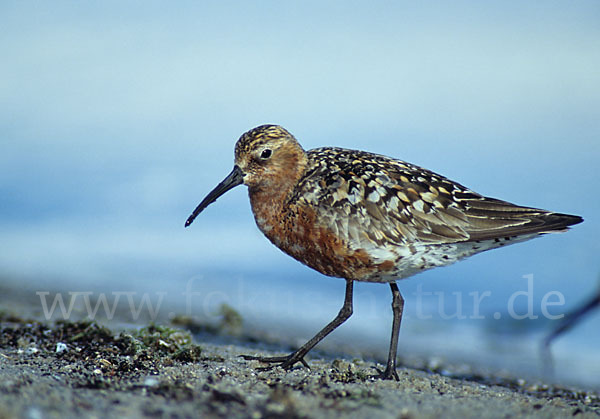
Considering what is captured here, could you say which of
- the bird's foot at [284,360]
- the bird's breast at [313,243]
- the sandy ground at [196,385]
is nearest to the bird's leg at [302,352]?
the bird's foot at [284,360]

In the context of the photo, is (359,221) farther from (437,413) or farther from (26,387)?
(26,387)

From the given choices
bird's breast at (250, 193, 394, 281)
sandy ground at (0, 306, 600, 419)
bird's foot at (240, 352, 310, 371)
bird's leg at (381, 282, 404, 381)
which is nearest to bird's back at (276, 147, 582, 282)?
bird's breast at (250, 193, 394, 281)

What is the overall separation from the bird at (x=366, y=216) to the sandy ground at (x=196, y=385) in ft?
1.89

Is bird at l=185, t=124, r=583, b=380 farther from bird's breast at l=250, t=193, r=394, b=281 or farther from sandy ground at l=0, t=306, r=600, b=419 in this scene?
sandy ground at l=0, t=306, r=600, b=419

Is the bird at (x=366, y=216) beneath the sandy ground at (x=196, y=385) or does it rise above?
above

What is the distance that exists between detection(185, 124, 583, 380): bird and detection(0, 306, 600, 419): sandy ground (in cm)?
58

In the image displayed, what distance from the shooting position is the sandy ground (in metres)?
3.61

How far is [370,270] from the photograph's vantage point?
547 cm

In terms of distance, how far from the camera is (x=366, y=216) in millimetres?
5469

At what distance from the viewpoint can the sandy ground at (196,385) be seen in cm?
361

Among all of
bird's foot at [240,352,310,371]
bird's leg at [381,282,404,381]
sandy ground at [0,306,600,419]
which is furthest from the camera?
bird's foot at [240,352,310,371]

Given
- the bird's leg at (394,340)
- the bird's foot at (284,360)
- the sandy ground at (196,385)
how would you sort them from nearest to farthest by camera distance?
1. the sandy ground at (196,385)
2. the bird's leg at (394,340)
3. the bird's foot at (284,360)

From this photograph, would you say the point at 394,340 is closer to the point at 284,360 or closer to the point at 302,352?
the point at 302,352

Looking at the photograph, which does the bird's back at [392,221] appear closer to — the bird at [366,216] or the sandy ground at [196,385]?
the bird at [366,216]
